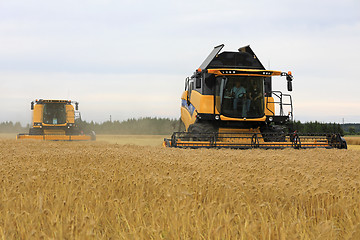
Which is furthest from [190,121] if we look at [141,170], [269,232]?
[269,232]

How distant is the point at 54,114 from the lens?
24922 millimetres

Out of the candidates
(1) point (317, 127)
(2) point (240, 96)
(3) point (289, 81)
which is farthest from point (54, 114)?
(1) point (317, 127)

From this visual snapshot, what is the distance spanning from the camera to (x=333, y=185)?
15.0 feet

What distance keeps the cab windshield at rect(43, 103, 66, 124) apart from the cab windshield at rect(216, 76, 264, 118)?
557 inches

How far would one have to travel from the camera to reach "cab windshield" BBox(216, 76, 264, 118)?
44.1 feet

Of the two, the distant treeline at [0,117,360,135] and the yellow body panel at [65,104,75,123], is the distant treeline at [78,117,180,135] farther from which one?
the yellow body panel at [65,104,75,123]

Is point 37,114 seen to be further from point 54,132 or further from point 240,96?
point 240,96

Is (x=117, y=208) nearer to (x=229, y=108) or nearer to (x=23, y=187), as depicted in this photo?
(x=23, y=187)

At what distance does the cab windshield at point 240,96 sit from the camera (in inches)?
529

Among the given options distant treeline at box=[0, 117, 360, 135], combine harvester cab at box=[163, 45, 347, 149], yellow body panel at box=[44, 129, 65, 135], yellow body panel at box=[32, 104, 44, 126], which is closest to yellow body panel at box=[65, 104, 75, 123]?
yellow body panel at box=[44, 129, 65, 135]

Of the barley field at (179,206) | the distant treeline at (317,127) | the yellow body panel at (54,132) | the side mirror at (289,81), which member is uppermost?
the side mirror at (289,81)

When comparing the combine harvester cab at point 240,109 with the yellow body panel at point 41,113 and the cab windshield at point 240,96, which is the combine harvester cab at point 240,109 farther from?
the yellow body panel at point 41,113

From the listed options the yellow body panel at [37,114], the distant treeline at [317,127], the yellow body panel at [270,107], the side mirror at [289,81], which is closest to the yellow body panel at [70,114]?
the yellow body panel at [37,114]

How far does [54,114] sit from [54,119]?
306mm
